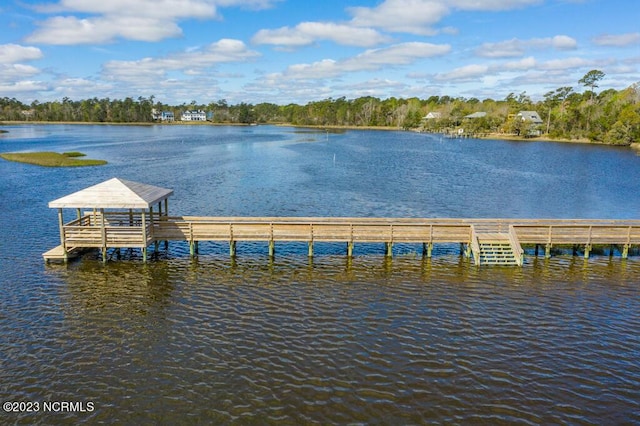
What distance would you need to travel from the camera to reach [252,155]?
295 ft

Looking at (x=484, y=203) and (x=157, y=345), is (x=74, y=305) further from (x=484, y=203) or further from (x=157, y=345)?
(x=484, y=203)

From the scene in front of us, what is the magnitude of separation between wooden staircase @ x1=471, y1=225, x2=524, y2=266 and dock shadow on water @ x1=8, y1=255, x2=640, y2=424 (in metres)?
1.04

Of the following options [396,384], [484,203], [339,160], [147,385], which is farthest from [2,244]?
[339,160]

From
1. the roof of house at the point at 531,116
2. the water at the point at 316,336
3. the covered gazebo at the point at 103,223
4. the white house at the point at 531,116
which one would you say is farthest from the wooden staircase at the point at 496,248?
the roof of house at the point at 531,116

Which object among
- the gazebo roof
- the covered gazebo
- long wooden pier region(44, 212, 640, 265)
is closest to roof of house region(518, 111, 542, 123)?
long wooden pier region(44, 212, 640, 265)

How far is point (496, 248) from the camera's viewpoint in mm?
26141

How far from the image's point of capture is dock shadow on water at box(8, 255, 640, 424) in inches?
522

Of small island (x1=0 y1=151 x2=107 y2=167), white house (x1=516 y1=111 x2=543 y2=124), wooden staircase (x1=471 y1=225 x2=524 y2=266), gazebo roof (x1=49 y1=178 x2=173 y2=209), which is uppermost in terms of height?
white house (x1=516 y1=111 x2=543 y2=124)

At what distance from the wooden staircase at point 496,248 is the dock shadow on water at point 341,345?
1042mm

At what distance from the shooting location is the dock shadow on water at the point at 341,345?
13258 millimetres

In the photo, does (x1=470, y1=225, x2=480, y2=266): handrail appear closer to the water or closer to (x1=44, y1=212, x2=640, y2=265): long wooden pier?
(x1=44, y1=212, x2=640, y2=265): long wooden pier

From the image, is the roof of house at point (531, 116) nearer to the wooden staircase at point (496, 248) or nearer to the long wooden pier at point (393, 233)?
the long wooden pier at point (393, 233)

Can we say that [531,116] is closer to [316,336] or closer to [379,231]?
[379,231]

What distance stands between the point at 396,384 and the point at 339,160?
68.7m
